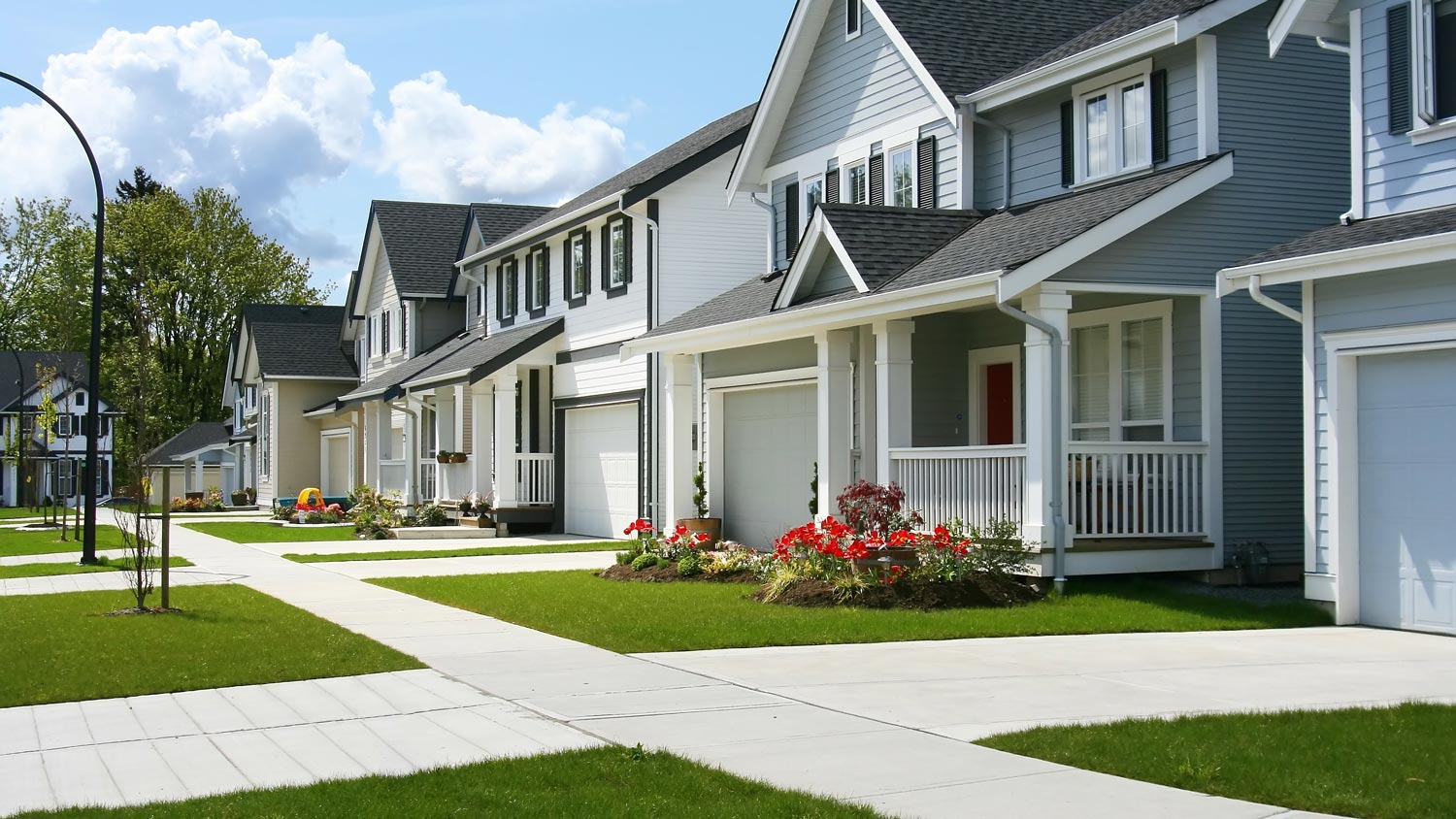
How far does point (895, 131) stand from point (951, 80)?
1.47 metres

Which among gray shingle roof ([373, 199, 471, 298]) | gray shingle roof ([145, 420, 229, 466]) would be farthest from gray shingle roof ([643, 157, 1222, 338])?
gray shingle roof ([145, 420, 229, 466])

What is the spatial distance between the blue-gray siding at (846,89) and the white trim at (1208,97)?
14.4 ft

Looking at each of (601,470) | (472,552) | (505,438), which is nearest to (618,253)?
(601,470)

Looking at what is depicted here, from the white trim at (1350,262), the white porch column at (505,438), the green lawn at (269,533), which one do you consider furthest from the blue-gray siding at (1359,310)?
the green lawn at (269,533)

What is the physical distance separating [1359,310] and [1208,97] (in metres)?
3.95

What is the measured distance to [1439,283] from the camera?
11.8 meters

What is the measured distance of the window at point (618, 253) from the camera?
26281 millimetres

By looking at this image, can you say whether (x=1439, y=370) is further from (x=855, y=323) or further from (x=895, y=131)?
(x=895, y=131)

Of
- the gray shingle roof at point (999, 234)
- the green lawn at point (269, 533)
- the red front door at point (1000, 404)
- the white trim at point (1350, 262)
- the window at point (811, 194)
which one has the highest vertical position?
the window at point (811, 194)

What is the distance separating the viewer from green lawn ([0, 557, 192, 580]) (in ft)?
63.7

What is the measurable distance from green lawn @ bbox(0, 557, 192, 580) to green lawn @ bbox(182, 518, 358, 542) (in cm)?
673

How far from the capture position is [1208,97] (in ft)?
51.2

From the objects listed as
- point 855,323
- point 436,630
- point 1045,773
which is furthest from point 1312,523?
point 436,630

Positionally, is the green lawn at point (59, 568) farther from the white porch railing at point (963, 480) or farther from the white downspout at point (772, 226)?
the white downspout at point (772, 226)
